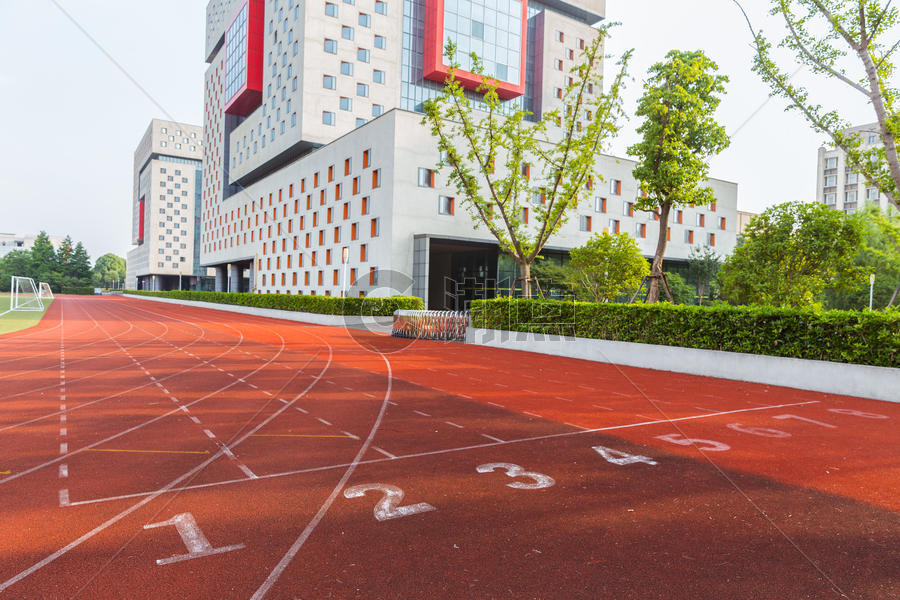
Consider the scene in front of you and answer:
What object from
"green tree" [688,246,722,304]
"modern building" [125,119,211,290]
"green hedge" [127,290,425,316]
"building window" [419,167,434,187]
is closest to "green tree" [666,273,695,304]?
"green tree" [688,246,722,304]

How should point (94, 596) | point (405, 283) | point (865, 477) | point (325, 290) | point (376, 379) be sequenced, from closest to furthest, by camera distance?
1. point (94, 596)
2. point (865, 477)
3. point (376, 379)
4. point (405, 283)
5. point (325, 290)

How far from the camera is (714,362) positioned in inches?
558

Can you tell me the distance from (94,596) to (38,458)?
3.91 meters

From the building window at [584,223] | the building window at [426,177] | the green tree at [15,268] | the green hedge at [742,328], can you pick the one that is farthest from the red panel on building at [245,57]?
the green tree at [15,268]

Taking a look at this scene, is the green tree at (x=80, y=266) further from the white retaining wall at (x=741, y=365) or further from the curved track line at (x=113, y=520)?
the curved track line at (x=113, y=520)

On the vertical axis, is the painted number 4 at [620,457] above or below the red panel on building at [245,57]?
below

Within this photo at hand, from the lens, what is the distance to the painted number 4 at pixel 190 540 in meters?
3.96

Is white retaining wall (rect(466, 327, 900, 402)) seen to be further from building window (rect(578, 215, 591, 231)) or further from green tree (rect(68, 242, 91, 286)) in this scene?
green tree (rect(68, 242, 91, 286))

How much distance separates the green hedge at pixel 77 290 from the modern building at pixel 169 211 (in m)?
11.6

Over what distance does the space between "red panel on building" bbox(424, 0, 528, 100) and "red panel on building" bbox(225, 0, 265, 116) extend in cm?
2085

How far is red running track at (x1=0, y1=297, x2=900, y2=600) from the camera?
3.76 metres

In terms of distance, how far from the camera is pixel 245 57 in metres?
62.2

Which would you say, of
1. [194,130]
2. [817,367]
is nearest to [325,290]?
[817,367]

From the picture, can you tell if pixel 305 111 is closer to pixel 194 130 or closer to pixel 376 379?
pixel 376 379
